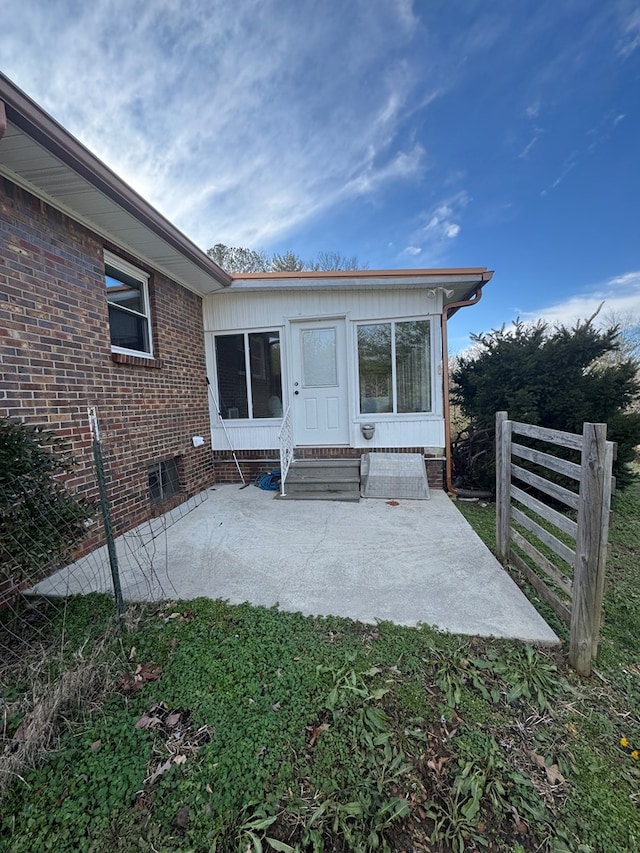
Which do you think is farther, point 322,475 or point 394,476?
point 322,475

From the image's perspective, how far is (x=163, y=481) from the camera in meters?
4.76

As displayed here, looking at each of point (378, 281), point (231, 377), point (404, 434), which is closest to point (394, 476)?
point (404, 434)

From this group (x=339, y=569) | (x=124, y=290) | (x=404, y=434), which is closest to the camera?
(x=339, y=569)

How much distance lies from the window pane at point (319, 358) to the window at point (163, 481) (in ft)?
8.15

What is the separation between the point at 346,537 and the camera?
3535 millimetres

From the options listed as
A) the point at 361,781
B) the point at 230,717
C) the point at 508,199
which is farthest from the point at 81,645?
the point at 508,199

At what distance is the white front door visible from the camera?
18.8 feet

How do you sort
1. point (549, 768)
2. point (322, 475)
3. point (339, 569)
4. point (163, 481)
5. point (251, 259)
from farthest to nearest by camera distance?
point (251, 259) → point (322, 475) → point (163, 481) → point (339, 569) → point (549, 768)

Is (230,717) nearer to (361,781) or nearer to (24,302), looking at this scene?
(361,781)

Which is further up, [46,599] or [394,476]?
[394,476]

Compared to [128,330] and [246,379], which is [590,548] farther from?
[246,379]

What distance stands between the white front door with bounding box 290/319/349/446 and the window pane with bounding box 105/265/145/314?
2.30 metres

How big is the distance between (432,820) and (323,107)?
8.25 metres

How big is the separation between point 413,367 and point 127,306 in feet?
13.5
